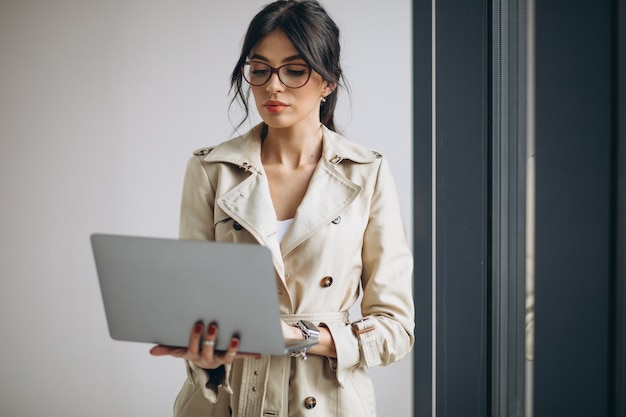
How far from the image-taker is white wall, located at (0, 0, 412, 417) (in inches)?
123

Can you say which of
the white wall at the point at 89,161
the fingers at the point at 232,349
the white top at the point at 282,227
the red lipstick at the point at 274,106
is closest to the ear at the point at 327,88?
the red lipstick at the point at 274,106

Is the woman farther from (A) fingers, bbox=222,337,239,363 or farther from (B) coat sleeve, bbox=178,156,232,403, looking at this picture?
(A) fingers, bbox=222,337,239,363

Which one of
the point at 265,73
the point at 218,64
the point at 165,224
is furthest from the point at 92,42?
the point at 265,73

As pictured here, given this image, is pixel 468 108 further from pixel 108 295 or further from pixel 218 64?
pixel 218 64

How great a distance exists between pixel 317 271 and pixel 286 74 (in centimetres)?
39

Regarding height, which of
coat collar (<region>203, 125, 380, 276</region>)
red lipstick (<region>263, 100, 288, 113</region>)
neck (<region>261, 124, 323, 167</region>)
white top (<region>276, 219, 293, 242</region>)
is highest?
red lipstick (<region>263, 100, 288, 113</region>)

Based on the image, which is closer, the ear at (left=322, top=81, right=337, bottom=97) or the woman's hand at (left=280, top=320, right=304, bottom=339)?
the woman's hand at (left=280, top=320, right=304, bottom=339)

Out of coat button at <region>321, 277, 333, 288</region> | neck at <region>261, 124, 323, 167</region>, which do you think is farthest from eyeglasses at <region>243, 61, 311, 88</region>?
coat button at <region>321, 277, 333, 288</region>

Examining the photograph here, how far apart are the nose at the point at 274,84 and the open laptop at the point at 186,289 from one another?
0.44 meters

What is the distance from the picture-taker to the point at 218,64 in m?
3.12

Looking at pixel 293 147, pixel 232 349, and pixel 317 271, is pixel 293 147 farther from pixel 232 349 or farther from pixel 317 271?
pixel 232 349

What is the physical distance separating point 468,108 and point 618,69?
90 cm

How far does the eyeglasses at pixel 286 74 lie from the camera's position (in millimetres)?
1419

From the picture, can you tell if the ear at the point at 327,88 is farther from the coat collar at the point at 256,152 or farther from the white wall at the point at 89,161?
the white wall at the point at 89,161
